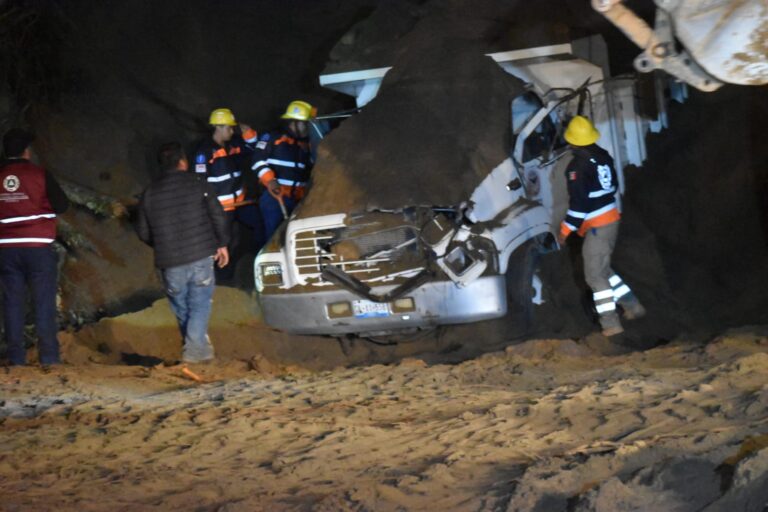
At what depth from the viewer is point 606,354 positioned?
8898 mm

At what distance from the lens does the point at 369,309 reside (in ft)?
27.9

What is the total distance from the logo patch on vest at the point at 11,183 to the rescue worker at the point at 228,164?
283cm

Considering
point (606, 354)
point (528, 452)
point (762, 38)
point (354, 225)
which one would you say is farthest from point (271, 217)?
point (762, 38)

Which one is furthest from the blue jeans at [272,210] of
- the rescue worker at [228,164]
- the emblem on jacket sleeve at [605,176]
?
the emblem on jacket sleeve at [605,176]

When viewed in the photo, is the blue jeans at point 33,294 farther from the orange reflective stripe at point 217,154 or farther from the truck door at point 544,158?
the truck door at point 544,158

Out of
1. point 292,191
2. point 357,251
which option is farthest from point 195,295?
point 292,191

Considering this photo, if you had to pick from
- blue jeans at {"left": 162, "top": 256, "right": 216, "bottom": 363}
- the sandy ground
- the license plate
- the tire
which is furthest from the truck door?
blue jeans at {"left": 162, "top": 256, "right": 216, "bottom": 363}

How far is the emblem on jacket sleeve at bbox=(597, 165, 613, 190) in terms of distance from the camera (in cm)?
921

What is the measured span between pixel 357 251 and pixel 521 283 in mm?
1491

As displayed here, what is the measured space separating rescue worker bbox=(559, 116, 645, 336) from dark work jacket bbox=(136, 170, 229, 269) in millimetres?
3095

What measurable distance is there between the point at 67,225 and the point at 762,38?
909 cm

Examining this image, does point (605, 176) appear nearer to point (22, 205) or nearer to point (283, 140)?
Result: point (283, 140)

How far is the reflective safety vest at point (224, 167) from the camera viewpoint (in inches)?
448

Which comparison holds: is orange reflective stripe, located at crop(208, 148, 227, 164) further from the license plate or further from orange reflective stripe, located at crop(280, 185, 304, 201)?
the license plate
